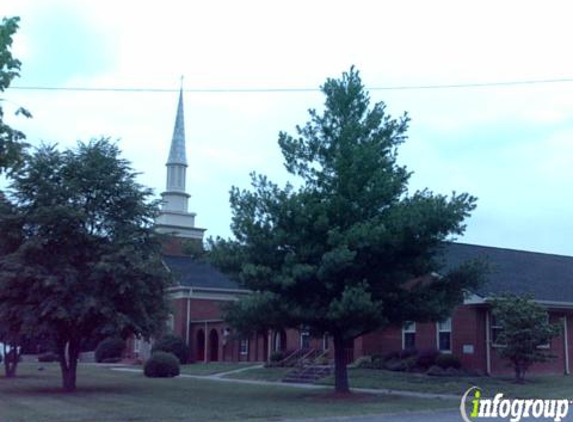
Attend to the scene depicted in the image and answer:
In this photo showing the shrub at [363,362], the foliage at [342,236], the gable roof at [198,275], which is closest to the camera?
the foliage at [342,236]

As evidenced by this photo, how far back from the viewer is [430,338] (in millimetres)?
37938

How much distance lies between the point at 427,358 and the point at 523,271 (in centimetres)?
841

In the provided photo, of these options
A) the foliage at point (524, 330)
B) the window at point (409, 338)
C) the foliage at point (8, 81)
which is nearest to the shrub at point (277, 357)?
the window at point (409, 338)

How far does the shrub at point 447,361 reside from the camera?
34.7m

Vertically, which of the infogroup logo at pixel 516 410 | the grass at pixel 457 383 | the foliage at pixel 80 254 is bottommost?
the infogroup logo at pixel 516 410

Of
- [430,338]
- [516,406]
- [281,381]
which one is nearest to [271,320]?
[516,406]

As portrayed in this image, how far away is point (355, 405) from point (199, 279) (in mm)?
35476

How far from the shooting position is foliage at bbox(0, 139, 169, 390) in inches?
1079

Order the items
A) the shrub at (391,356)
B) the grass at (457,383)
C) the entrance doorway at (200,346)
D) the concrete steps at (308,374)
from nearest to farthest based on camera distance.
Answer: the grass at (457,383) < the concrete steps at (308,374) < the shrub at (391,356) < the entrance doorway at (200,346)

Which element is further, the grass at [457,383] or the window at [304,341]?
the window at [304,341]

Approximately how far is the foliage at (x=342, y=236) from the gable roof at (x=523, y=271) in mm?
10182

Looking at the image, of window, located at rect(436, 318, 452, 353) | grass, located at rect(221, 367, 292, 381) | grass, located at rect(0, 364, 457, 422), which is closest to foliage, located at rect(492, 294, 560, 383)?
window, located at rect(436, 318, 452, 353)

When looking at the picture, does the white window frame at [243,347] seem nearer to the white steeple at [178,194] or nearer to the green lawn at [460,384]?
the green lawn at [460,384]

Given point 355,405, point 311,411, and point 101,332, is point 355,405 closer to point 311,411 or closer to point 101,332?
point 311,411
